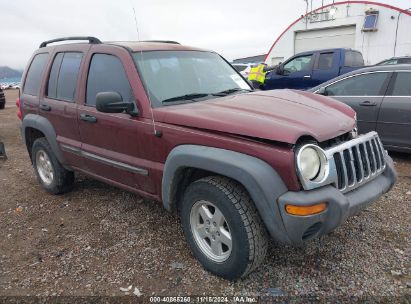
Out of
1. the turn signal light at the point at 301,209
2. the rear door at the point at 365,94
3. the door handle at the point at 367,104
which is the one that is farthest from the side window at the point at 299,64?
the turn signal light at the point at 301,209

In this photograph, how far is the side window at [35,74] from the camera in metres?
4.63

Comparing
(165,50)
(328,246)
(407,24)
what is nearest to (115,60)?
(165,50)

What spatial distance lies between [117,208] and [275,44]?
2046 cm

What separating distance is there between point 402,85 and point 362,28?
16.1 metres

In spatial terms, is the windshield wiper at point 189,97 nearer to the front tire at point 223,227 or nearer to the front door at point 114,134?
the front door at point 114,134

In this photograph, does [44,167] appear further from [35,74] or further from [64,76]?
[64,76]

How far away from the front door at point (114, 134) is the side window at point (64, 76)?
0.28 meters

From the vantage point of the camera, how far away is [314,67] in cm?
991

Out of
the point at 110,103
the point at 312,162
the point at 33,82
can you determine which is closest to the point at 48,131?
the point at 33,82

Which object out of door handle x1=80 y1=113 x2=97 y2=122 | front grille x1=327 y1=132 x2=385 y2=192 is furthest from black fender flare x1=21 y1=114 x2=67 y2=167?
front grille x1=327 y1=132 x2=385 y2=192

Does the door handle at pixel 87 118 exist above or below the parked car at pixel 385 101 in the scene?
above

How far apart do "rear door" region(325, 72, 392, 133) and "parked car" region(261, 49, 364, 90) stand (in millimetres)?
3790

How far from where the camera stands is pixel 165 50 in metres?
3.70

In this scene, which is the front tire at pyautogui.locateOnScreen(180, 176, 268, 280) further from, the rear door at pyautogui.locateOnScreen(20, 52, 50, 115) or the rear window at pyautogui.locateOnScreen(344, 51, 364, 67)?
the rear window at pyautogui.locateOnScreen(344, 51, 364, 67)
